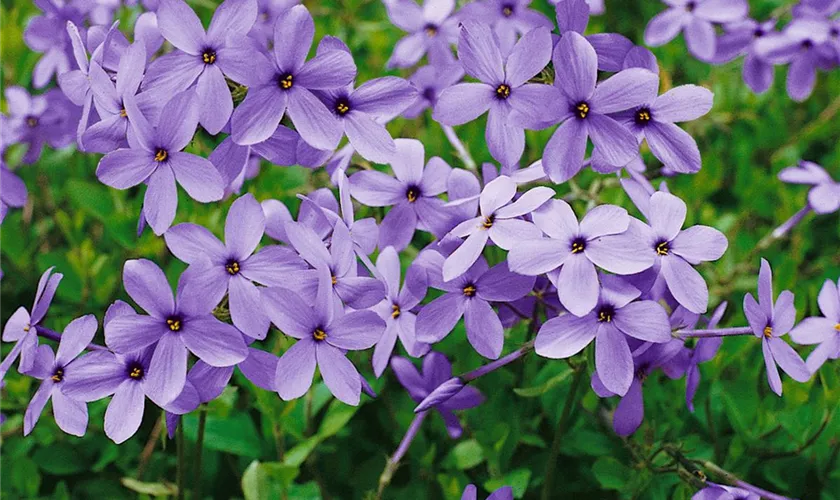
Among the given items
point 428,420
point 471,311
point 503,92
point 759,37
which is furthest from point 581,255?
point 759,37

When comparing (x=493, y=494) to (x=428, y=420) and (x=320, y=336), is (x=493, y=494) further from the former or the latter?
(x=428, y=420)

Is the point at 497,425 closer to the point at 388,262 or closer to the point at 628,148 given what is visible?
the point at 388,262

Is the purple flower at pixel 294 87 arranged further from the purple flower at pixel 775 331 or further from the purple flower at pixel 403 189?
the purple flower at pixel 775 331

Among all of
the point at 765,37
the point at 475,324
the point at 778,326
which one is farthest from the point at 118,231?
the point at 765,37

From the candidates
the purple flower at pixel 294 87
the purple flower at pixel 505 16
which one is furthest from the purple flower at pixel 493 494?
the purple flower at pixel 505 16

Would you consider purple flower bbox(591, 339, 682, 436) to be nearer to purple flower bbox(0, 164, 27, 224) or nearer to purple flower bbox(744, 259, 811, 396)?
purple flower bbox(744, 259, 811, 396)

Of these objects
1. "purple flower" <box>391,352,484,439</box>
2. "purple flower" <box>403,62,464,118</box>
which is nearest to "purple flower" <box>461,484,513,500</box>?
"purple flower" <box>391,352,484,439</box>
